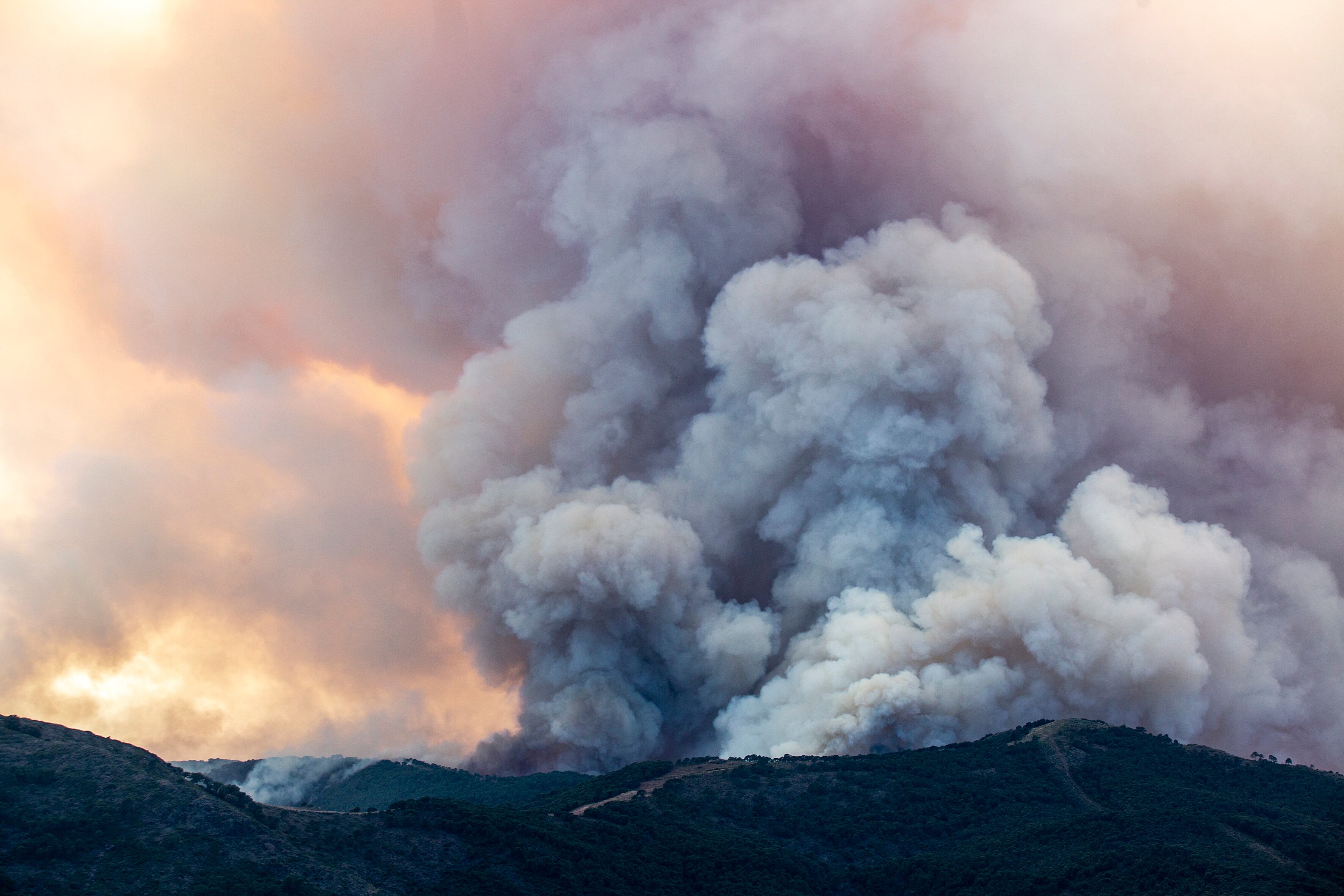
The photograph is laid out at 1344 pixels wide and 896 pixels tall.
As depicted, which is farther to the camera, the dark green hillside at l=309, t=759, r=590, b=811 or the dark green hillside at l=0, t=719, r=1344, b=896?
the dark green hillside at l=309, t=759, r=590, b=811

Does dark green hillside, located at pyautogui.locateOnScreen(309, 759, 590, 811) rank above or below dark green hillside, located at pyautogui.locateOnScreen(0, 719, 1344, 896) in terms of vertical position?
above

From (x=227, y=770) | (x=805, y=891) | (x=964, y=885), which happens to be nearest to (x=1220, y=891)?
(x=964, y=885)

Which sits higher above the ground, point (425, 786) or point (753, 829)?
point (425, 786)

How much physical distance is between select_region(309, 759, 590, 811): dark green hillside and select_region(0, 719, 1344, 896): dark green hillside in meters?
4.50

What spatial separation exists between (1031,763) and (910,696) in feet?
21.7

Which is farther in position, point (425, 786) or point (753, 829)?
point (425, 786)

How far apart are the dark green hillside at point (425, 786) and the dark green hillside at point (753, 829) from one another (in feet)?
14.8

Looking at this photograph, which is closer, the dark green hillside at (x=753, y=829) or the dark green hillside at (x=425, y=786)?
the dark green hillside at (x=753, y=829)

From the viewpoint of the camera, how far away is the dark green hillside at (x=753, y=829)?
41.8 metres

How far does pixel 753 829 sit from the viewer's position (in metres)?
57.2

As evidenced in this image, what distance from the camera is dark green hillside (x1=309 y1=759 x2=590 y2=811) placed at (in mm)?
66938

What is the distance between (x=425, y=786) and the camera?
2761 inches

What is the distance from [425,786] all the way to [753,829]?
71.0ft

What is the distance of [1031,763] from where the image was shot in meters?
62.4
